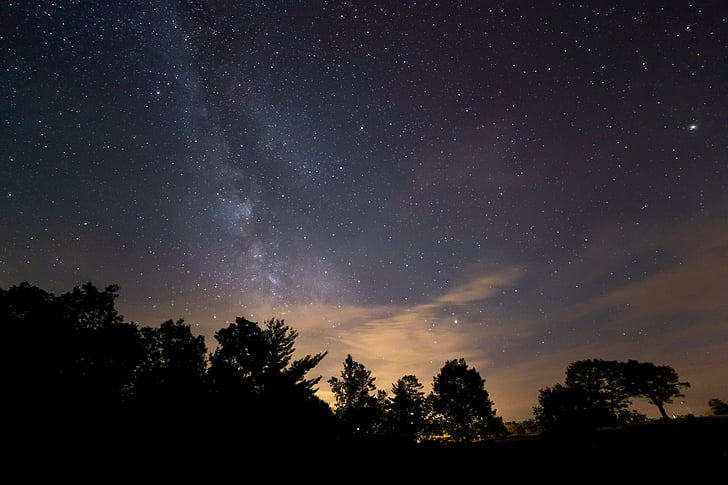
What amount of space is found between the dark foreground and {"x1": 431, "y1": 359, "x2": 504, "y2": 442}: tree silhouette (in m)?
26.7

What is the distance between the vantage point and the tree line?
50.1ft

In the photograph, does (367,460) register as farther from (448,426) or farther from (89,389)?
(448,426)

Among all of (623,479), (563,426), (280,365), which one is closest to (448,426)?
(563,426)

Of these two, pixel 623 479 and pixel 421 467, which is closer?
pixel 623 479

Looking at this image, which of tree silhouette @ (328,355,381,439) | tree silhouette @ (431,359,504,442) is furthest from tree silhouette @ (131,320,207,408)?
tree silhouette @ (431,359,504,442)

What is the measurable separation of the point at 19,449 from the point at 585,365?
74.3 meters

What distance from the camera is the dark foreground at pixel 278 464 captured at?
11594mm

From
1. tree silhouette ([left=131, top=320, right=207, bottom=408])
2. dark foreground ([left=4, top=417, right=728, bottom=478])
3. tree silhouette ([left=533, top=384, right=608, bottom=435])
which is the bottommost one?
dark foreground ([left=4, top=417, right=728, bottom=478])

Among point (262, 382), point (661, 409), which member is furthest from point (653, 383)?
point (262, 382)

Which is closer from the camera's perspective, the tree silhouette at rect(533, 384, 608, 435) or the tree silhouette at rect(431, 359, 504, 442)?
the tree silhouette at rect(533, 384, 608, 435)

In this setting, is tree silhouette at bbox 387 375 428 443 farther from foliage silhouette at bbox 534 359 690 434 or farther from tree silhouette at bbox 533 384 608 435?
foliage silhouette at bbox 534 359 690 434

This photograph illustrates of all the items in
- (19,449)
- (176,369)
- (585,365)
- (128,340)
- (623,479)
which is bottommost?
(623,479)

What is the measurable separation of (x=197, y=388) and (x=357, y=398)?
89.5 ft

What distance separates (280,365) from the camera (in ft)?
89.0
